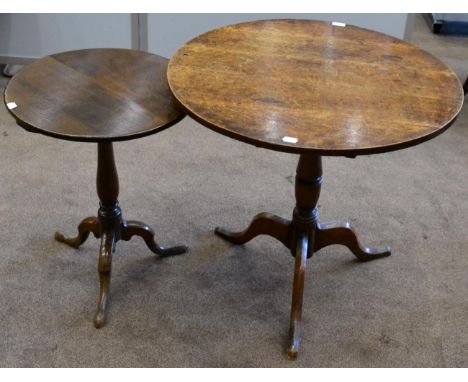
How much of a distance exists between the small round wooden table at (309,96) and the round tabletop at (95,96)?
11 cm

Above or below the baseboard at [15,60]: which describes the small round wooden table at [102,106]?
above

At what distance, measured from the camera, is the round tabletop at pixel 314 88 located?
4.59 ft

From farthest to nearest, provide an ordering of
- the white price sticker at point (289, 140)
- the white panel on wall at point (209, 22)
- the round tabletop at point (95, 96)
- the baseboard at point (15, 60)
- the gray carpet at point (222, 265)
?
the baseboard at point (15, 60) < the white panel on wall at point (209, 22) < the gray carpet at point (222, 265) < the round tabletop at point (95, 96) < the white price sticker at point (289, 140)

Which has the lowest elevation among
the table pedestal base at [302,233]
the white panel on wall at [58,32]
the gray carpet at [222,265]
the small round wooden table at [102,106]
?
the gray carpet at [222,265]

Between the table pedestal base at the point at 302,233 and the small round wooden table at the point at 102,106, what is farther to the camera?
the table pedestal base at the point at 302,233

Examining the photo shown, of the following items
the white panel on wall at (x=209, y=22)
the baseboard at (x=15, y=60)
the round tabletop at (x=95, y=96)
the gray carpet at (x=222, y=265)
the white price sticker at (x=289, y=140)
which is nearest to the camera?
the white price sticker at (x=289, y=140)

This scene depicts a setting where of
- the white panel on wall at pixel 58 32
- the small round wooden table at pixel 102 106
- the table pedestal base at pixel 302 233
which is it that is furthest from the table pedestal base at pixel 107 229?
the white panel on wall at pixel 58 32

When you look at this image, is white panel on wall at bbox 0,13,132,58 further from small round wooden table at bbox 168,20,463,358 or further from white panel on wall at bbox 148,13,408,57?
small round wooden table at bbox 168,20,463,358

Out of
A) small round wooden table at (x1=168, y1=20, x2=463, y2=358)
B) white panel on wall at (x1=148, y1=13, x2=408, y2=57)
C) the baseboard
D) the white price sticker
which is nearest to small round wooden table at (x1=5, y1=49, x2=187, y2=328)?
small round wooden table at (x1=168, y1=20, x2=463, y2=358)

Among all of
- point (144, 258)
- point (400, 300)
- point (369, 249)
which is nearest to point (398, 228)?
point (369, 249)

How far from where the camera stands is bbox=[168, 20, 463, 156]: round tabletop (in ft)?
4.59

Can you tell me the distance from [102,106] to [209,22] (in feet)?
5.17

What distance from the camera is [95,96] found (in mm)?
1719

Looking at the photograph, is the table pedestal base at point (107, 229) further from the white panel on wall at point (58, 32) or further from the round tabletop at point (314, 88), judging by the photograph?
the white panel on wall at point (58, 32)
